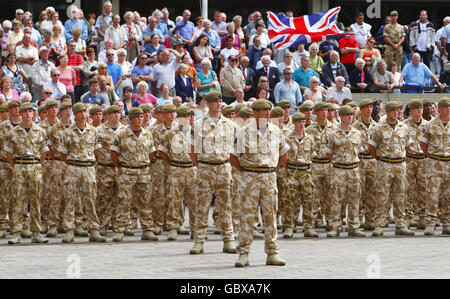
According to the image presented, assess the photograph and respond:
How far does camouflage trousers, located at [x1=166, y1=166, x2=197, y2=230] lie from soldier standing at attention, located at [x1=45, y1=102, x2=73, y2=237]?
1590 mm

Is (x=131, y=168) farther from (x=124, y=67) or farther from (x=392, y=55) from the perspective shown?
(x=392, y=55)

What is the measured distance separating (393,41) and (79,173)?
13.2 m

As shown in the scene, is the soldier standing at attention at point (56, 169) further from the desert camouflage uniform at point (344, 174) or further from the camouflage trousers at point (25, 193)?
the desert camouflage uniform at point (344, 174)

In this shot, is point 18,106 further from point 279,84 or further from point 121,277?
point 279,84

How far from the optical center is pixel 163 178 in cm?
1555

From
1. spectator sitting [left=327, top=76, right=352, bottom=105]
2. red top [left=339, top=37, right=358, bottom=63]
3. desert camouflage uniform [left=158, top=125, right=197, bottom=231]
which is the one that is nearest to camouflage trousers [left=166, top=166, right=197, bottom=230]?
desert camouflage uniform [left=158, top=125, right=197, bottom=231]

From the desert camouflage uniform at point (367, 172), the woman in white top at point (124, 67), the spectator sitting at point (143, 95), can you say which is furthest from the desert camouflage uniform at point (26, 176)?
the woman in white top at point (124, 67)

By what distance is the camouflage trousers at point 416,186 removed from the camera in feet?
52.6

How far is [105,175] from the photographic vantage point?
50.1 ft

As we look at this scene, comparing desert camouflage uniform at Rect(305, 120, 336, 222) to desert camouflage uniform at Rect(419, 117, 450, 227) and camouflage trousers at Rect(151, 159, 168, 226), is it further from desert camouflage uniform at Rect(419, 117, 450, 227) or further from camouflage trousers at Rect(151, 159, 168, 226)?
camouflage trousers at Rect(151, 159, 168, 226)

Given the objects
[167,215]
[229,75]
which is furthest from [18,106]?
[229,75]

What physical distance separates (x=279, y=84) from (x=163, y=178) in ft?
21.5
